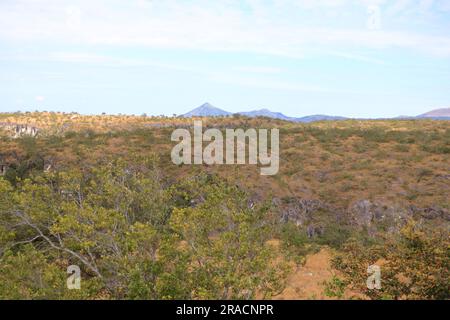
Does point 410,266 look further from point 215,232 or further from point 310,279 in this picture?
point 310,279

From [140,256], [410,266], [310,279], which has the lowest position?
[310,279]

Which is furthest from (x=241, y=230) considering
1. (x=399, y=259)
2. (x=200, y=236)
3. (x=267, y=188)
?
(x=267, y=188)

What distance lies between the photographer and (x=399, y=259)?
36.9 ft

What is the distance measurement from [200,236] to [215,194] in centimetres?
171

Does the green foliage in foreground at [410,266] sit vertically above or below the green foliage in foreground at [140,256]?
below

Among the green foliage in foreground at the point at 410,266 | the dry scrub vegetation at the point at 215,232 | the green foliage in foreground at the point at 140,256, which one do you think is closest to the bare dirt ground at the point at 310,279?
the dry scrub vegetation at the point at 215,232

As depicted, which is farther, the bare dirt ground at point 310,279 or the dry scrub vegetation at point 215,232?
the bare dirt ground at point 310,279

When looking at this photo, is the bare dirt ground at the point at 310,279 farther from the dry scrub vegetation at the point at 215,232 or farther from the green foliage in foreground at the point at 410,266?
the green foliage in foreground at the point at 410,266

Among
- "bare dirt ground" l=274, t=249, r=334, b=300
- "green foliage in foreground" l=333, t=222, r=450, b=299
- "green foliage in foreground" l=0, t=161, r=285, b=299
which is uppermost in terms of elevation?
"green foliage in foreground" l=0, t=161, r=285, b=299

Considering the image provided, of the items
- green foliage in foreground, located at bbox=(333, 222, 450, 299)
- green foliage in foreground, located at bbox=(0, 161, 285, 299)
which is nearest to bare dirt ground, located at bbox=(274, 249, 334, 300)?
green foliage in foreground, located at bbox=(333, 222, 450, 299)

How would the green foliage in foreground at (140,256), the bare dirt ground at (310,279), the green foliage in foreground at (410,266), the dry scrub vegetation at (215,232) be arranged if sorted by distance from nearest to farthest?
the green foliage in foreground at (140,256) → the dry scrub vegetation at (215,232) → the green foliage in foreground at (410,266) → the bare dirt ground at (310,279)

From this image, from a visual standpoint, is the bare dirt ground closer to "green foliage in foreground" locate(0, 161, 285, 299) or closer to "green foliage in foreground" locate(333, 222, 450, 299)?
"green foliage in foreground" locate(333, 222, 450, 299)

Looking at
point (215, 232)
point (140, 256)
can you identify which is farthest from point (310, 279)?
point (140, 256)

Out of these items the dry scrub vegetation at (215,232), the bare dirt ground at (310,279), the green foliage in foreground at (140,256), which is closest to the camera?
the green foliage in foreground at (140,256)
